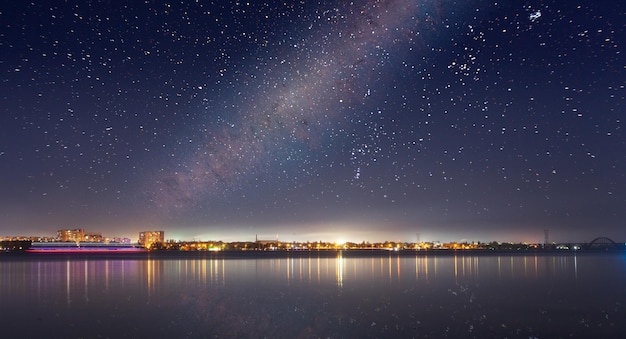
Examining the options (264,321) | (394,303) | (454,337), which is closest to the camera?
(454,337)

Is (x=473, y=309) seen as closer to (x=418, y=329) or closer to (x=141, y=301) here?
(x=418, y=329)

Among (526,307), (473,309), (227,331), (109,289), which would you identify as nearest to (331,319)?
(227,331)

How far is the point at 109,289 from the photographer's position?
35.6m

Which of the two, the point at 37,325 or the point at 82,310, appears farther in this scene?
the point at 82,310

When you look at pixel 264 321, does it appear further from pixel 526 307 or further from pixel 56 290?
pixel 56 290

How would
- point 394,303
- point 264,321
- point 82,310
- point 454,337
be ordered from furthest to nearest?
point 394,303 → point 82,310 → point 264,321 → point 454,337

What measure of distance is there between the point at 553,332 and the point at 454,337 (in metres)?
3.78

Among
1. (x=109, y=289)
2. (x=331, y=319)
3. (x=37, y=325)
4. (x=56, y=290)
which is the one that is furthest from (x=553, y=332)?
(x=56, y=290)

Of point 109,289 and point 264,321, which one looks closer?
point 264,321

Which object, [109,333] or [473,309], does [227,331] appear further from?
[473,309]

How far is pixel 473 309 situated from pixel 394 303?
3.94 m

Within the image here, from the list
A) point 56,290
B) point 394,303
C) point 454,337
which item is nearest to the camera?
point 454,337

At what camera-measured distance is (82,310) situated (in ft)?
82.7

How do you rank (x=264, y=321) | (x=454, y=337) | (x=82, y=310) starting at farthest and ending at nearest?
(x=82, y=310) < (x=264, y=321) < (x=454, y=337)
